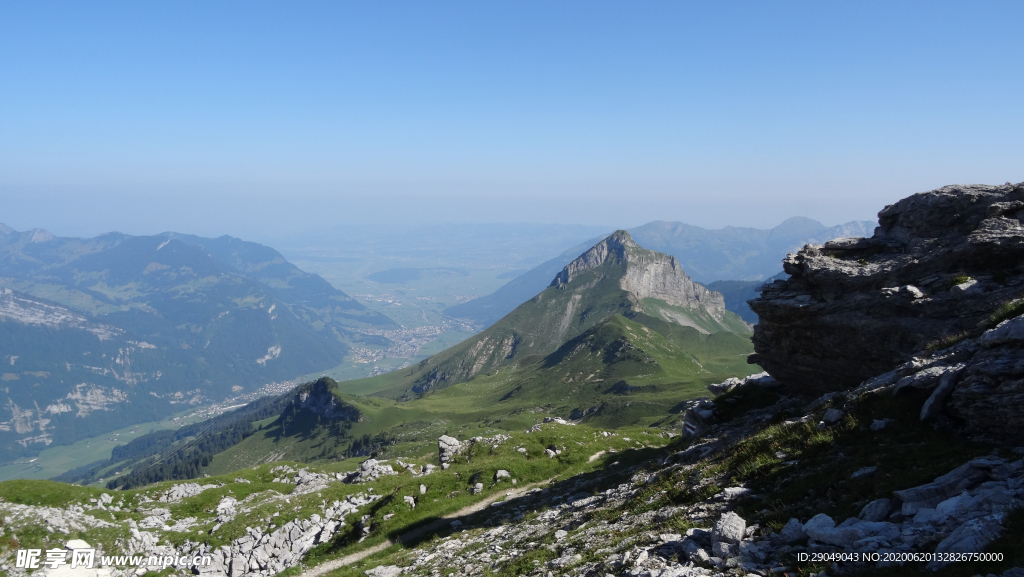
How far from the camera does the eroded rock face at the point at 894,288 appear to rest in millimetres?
26359

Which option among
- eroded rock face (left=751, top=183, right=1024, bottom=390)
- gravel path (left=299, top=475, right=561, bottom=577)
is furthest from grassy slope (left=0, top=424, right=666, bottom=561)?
eroded rock face (left=751, top=183, right=1024, bottom=390)

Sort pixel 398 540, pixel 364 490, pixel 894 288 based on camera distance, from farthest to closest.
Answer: pixel 364 490, pixel 398 540, pixel 894 288

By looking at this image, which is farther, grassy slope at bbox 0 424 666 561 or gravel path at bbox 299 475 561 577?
grassy slope at bbox 0 424 666 561

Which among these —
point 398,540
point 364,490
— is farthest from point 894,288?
point 364,490

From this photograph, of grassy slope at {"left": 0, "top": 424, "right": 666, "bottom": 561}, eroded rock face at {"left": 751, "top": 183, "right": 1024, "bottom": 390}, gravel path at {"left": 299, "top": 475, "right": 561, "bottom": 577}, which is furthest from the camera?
grassy slope at {"left": 0, "top": 424, "right": 666, "bottom": 561}

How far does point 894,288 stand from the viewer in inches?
1155

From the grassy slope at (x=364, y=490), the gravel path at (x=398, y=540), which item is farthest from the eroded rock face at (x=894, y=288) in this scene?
the gravel path at (x=398, y=540)

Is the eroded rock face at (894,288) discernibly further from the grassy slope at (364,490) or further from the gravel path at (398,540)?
the gravel path at (398,540)

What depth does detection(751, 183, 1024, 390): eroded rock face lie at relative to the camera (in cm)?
2636

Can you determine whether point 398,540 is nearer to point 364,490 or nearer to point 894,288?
point 364,490

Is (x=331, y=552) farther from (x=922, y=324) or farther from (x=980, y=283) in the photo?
(x=980, y=283)

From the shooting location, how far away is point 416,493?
43.0 m

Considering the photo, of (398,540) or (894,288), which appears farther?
(398,540)

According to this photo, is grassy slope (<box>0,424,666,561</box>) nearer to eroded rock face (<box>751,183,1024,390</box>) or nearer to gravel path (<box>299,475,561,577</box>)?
gravel path (<box>299,475,561,577</box>)
